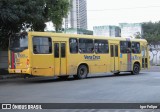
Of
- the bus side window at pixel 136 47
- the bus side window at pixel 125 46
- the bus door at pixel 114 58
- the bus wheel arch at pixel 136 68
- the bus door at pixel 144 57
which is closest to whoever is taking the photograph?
the bus door at pixel 114 58

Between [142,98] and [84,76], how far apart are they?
1065 cm

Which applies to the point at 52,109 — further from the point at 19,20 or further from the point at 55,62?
the point at 19,20

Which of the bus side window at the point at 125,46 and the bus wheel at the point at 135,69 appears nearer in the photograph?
the bus side window at the point at 125,46

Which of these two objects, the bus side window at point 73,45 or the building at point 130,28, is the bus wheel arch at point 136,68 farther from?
the building at point 130,28

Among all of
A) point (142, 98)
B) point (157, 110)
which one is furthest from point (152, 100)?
point (157, 110)

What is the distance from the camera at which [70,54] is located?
22703 millimetres

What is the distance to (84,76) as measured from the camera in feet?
77.7

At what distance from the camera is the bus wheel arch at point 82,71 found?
2336cm

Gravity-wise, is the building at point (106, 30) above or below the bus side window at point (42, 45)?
above

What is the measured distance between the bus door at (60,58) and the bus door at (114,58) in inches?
195

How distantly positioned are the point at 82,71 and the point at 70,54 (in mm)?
1656

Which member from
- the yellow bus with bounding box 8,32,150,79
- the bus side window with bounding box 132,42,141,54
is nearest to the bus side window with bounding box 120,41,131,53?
the yellow bus with bounding box 8,32,150,79

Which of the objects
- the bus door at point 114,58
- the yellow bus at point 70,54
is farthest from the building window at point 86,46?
the bus door at point 114,58

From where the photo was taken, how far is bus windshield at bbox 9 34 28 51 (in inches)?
811
